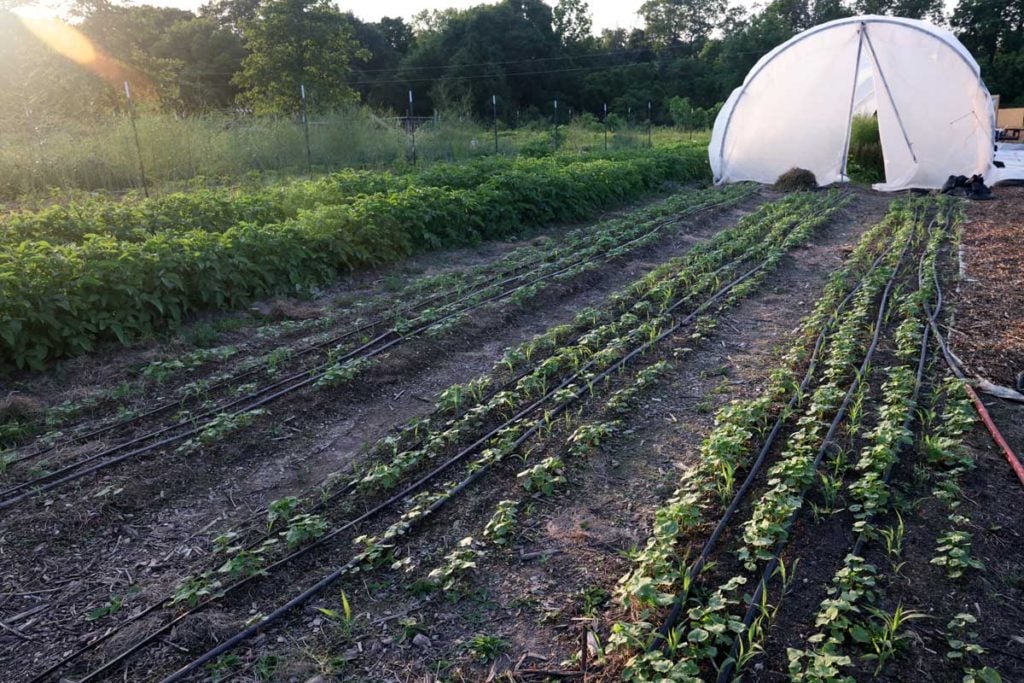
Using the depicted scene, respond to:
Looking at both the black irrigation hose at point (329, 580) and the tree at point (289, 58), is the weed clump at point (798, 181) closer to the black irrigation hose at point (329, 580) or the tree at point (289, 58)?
the black irrigation hose at point (329, 580)

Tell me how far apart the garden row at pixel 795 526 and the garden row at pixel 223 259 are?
4.50 metres

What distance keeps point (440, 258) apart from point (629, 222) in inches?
132

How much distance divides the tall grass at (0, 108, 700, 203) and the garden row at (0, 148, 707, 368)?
3.78m

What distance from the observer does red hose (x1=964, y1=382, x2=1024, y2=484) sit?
11.2 feet

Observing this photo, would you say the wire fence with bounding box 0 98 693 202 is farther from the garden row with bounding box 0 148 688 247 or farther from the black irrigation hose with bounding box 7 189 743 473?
the black irrigation hose with bounding box 7 189 743 473

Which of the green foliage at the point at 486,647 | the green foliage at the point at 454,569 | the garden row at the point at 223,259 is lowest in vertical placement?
the green foliage at the point at 486,647

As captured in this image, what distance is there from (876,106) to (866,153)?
1877mm

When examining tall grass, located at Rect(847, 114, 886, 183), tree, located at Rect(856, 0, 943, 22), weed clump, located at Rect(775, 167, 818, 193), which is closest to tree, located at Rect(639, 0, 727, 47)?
tree, located at Rect(856, 0, 943, 22)

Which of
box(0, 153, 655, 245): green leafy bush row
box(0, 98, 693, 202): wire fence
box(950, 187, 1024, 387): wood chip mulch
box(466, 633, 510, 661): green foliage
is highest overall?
box(0, 98, 693, 202): wire fence

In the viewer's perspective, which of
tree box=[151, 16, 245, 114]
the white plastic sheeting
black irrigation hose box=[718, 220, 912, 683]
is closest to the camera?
black irrigation hose box=[718, 220, 912, 683]

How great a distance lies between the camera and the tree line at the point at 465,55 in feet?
77.0

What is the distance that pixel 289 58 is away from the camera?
23.3m

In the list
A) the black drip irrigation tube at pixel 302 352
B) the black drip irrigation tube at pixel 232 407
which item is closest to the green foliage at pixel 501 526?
the black drip irrigation tube at pixel 232 407

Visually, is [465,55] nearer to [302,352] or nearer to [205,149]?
[205,149]
